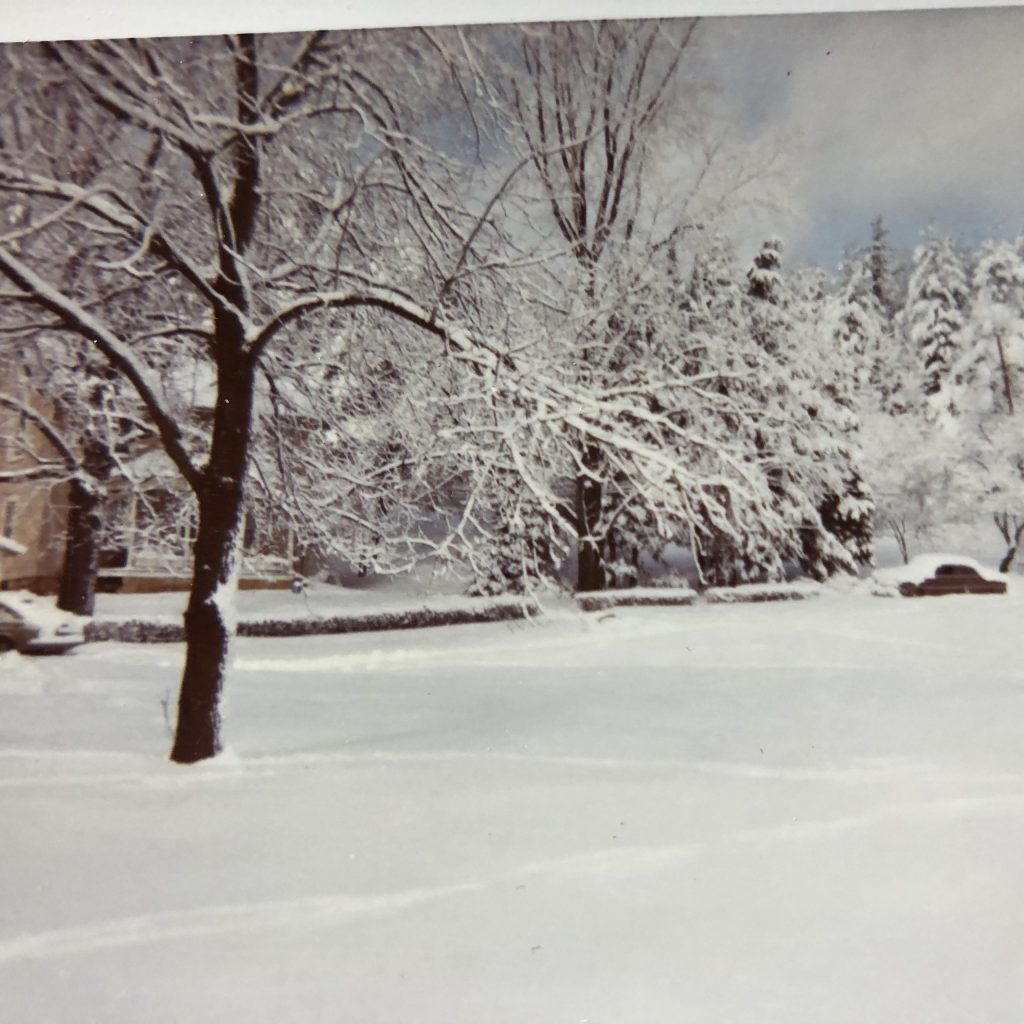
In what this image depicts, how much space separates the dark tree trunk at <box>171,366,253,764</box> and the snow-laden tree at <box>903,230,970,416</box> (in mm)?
2260

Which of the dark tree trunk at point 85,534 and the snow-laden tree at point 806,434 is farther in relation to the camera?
the dark tree trunk at point 85,534

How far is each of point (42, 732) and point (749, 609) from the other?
7.99 ft

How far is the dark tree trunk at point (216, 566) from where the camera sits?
2307 mm

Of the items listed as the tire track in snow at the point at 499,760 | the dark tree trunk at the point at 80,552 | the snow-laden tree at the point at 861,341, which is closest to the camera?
the tire track in snow at the point at 499,760

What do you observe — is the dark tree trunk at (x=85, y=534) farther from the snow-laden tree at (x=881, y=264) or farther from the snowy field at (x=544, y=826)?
the snow-laden tree at (x=881, y=264)

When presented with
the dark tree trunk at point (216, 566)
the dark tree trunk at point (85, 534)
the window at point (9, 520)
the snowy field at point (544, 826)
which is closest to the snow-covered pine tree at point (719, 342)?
the snowy field at point (544, 826)

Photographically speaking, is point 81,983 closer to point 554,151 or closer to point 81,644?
point 81,644

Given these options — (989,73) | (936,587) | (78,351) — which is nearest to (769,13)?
(989,73)

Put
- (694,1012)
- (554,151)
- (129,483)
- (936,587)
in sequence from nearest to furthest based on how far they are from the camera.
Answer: (694,1012)
(936,587)
(554,151)
(129,483)

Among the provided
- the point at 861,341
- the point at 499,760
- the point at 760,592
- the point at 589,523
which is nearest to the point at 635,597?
the point at 589,523

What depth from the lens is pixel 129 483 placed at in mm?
2557

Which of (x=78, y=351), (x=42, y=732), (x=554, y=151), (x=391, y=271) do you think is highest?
(x=554, y=151)

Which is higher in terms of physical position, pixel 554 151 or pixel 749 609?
pixel 554 151

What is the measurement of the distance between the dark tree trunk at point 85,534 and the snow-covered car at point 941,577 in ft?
8.96
